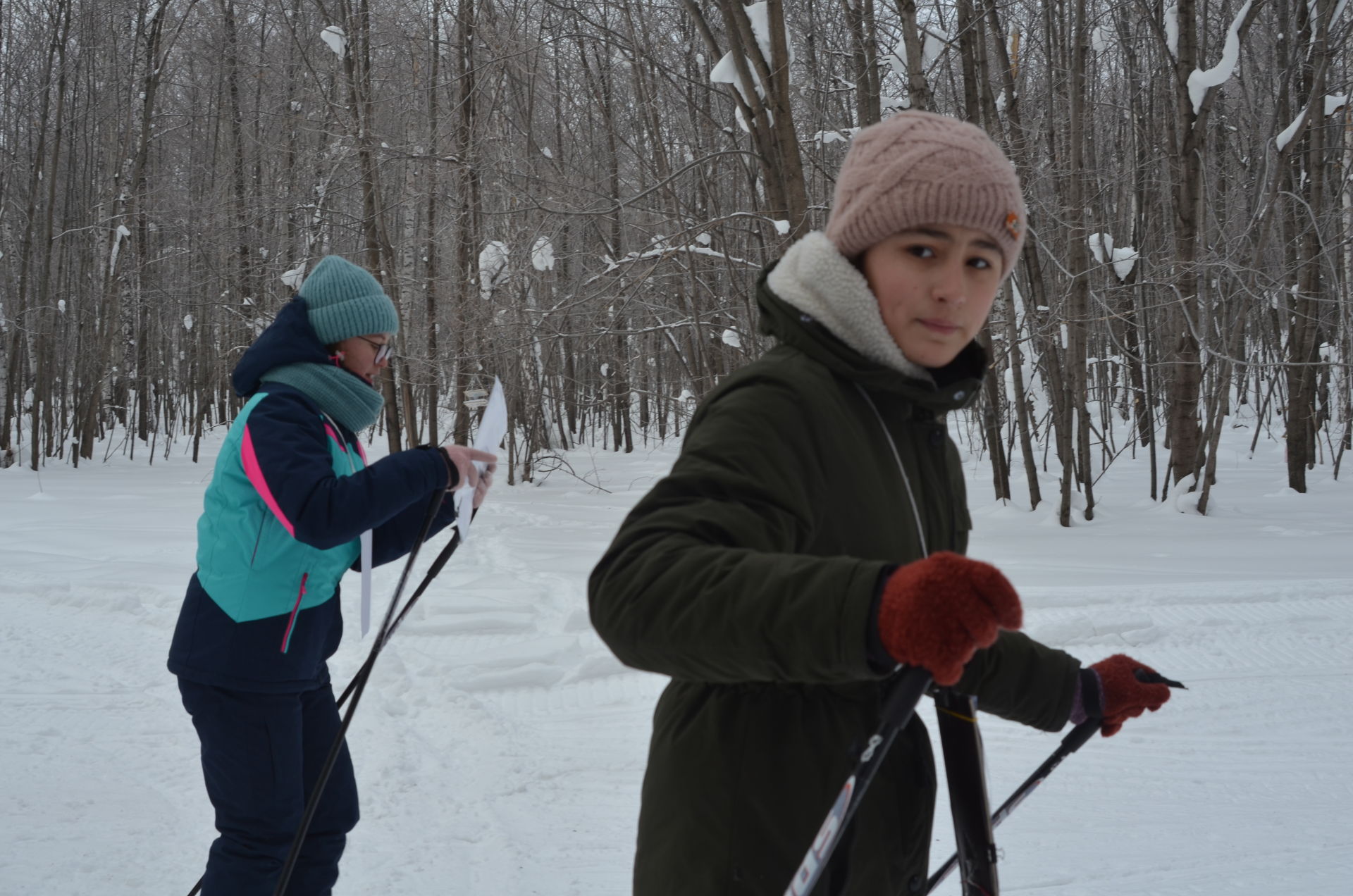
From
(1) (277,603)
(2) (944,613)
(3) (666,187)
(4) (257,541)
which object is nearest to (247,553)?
(4) (257,541)

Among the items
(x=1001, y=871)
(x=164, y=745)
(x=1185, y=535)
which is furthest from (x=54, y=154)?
(x=1001, y=871)

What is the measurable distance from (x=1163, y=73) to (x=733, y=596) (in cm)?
1641

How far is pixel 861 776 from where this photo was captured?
123cm

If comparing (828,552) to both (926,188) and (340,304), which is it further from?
(340,304)

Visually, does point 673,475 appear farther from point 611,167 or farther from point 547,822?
point 611,167

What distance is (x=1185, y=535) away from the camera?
379 inches

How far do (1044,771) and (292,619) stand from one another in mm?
1716

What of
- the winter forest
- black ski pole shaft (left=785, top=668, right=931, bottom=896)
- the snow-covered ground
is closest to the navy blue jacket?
the snow-covered ground

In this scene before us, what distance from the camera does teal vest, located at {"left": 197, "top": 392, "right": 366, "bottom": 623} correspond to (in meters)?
2.49

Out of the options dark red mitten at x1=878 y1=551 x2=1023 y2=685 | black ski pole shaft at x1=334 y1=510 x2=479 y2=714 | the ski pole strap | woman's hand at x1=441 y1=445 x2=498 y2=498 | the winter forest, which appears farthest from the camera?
the winter forest

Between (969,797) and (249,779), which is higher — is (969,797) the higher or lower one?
the higher one

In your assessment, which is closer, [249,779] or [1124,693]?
[1124,693]

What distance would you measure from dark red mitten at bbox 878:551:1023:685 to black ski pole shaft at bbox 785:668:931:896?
0.15 meters

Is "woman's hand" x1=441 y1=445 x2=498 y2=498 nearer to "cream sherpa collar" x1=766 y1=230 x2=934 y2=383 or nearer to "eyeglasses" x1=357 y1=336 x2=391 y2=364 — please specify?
"eyeglasses" x1=357 y1=336 x2=391 y2=364
